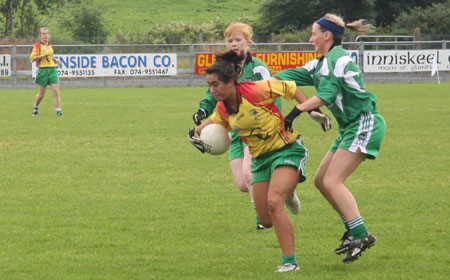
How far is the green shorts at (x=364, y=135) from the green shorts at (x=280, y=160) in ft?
1.17

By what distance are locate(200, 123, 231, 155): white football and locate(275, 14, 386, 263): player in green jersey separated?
0.79 m

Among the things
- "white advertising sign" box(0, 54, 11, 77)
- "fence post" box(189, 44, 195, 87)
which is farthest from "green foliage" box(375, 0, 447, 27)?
"white advertising sign" box(0, 54, 11, 77)

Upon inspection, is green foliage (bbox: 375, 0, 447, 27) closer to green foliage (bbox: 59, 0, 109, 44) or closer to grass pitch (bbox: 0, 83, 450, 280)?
green foliage (bbox: 59, 0, 109, 44)

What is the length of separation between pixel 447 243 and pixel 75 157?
22.5ft

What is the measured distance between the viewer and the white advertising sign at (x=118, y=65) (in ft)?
96.1

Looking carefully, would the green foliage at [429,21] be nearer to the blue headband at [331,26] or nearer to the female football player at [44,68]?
the female football player at [44,68]

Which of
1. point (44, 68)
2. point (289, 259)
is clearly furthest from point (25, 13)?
point (289, 259)

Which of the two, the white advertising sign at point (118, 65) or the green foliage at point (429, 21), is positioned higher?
the green foliage at point (429, 21)

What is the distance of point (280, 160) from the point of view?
577cm

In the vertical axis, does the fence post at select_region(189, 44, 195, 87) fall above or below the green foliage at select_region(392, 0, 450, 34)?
below

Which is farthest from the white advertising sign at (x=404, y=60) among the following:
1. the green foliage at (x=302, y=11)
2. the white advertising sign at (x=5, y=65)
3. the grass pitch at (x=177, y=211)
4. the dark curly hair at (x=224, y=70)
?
the dark curly hair at (x=224, y=70)

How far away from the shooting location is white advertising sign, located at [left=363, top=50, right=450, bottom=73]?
31047 mm

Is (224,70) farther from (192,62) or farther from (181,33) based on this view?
(181,33)

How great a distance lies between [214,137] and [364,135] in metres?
1.11
